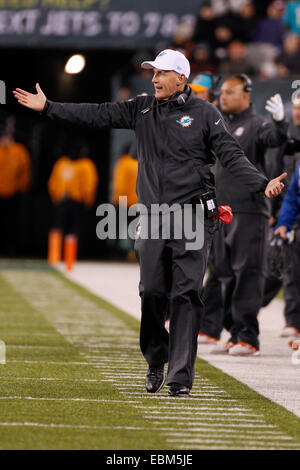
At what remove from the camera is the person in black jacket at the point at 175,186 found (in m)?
7.53

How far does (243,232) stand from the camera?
998 cm

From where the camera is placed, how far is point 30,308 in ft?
44.8

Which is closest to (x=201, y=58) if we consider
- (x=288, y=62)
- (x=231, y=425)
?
(x=288, y=62)

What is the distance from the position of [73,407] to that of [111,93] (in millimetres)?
17324

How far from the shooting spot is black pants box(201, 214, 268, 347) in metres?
9.99

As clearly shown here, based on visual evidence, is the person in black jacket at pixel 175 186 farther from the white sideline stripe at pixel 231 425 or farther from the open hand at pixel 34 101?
the white sideline stripe at pixel 231 425

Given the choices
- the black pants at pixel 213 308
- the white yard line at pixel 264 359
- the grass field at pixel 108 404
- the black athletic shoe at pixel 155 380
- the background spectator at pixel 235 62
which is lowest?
the white yard line at pixel 264 359

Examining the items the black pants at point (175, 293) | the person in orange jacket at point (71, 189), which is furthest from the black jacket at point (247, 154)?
the person in orange jacket at point (71, 189)

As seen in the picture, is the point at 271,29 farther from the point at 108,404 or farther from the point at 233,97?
the point at 108,404

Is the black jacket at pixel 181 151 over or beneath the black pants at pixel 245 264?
over

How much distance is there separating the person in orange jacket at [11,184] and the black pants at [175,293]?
54.1 feet
